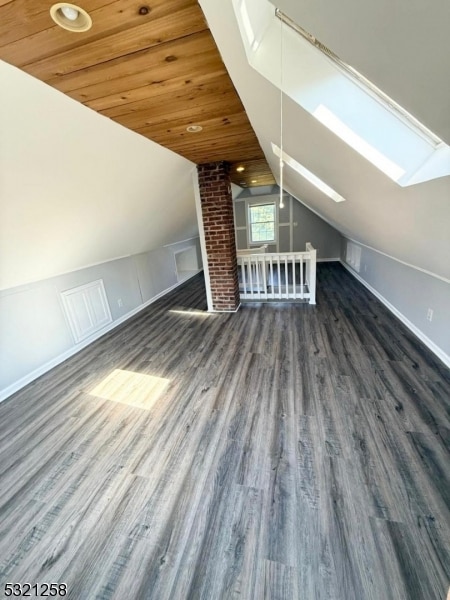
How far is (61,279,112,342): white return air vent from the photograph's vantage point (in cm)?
312

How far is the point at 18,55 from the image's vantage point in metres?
1.16

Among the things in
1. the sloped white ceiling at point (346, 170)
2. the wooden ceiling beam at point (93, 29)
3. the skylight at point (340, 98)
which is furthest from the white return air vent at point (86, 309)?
the skylight at point (340, 98)

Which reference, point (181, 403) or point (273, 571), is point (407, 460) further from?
point (181, 403)

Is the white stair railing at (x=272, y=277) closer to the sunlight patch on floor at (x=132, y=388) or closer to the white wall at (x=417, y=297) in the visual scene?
the white wall at (x=417, y=297)

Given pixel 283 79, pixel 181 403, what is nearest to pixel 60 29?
pixel 283 79

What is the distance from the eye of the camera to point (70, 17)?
3.27 feet

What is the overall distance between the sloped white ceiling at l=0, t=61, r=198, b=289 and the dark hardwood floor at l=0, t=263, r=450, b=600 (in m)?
1.37

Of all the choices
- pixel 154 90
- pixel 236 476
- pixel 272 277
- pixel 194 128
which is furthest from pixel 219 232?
pixel 236 476

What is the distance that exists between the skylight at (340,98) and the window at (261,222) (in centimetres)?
627

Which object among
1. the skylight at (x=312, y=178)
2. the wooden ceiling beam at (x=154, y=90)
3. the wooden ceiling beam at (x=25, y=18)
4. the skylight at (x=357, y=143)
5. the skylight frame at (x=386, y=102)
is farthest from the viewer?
the skylight at (x=312, y=178)

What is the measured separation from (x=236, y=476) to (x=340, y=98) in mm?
2191

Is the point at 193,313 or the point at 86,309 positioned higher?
the point at 86,309

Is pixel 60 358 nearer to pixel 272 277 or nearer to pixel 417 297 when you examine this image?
pixel 272 277

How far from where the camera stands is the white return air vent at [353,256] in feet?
17.2
